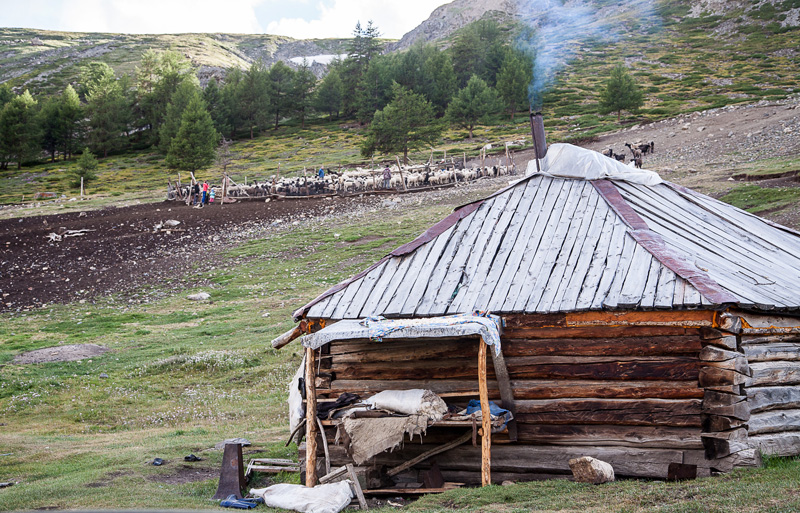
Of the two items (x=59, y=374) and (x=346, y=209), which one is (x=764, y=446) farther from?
(x=346, y=209)

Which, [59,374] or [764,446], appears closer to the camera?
[764,446]

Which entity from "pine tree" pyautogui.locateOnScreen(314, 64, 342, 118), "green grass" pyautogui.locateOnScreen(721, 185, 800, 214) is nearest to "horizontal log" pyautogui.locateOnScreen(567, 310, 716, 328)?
"green grass" pyautogui.locateOnScreen(721, 185, 800, 214)

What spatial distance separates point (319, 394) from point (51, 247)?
98.9ft

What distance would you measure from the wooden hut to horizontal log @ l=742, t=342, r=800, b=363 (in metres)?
0.03

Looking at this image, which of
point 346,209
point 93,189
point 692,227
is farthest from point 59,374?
point 93,189

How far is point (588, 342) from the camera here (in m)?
9.76

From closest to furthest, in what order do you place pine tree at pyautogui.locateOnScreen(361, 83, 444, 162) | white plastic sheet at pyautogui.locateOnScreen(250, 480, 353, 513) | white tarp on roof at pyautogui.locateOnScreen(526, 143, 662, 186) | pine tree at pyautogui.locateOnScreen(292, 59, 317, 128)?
1. white plastic sheet at pyautogui.locateOnScreen(250, 480, 353, 513)
2. white tarp on roof at pyautogui.locateOnScreen(526, 143, 662, 186)
3. pine tree at pyautogui.locateOnScreen(361, 83, 444, 162)
4. pine tree at pyautogui.locateOnScreen(292, 59, 317, 128)

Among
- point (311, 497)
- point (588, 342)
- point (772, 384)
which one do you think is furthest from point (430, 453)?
point (772, 384)

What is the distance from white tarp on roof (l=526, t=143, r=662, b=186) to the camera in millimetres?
12344

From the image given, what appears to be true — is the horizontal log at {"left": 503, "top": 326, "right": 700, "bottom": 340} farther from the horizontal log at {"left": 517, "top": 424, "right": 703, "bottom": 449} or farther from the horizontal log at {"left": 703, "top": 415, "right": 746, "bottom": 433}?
the horizontal log at {"left": 517, "top": 424, "right": 703, "bottom": 449}

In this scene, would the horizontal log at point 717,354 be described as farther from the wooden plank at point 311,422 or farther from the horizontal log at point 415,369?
the wooden plank at point 311,422

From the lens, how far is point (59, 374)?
19.5 metres

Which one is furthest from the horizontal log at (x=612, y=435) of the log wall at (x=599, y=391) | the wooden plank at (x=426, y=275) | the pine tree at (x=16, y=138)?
the pine tree at (x=16, y=138)

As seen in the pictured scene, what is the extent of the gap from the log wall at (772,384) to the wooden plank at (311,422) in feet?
19.3
